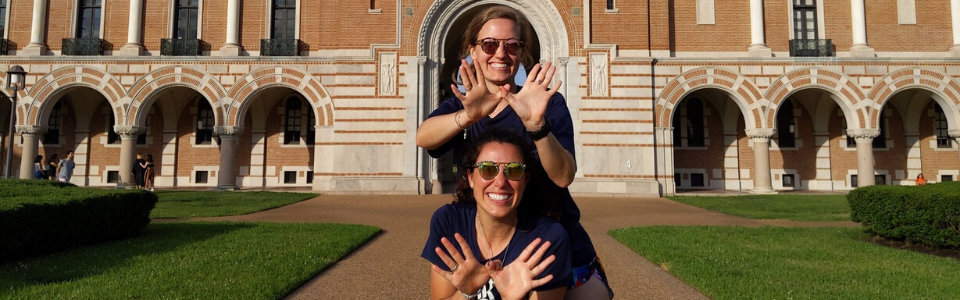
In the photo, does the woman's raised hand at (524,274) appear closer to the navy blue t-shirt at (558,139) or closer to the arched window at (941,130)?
the navy blue t-shirt at (558,139)

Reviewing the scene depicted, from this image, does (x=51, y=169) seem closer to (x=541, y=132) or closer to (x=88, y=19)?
(x=88, y=19)

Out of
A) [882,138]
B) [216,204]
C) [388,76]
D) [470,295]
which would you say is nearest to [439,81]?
[388,76]

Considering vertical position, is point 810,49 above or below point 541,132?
above

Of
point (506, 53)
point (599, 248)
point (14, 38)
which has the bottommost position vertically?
point (599, 248)

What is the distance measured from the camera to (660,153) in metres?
19.4

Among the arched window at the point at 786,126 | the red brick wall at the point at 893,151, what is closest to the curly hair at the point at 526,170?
the arched window at the point at 786,126

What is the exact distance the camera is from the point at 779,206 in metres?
14.4

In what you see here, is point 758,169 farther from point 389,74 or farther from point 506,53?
point 506,53

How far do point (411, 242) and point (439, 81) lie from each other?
1288 cm

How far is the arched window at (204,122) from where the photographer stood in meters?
23.0

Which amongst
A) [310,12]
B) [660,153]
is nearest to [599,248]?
[660,153]

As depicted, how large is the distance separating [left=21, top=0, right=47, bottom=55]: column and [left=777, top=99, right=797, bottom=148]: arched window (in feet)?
105

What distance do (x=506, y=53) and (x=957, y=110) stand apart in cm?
2549

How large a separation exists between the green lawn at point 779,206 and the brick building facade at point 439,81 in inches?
113
